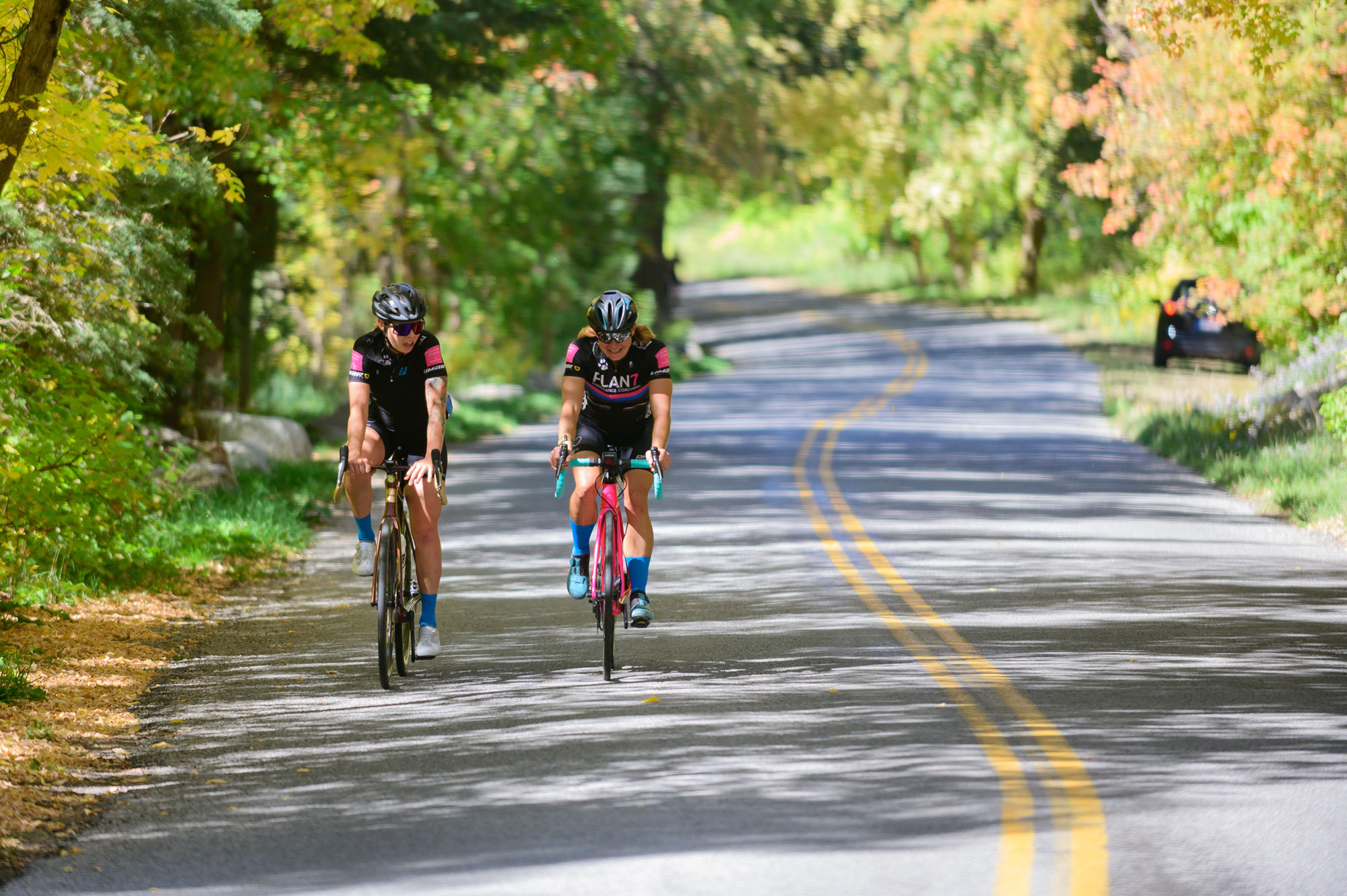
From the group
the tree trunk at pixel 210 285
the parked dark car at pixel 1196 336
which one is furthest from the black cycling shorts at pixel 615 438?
the parked dark car at pixel 1196 336

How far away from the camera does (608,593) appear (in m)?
9.02

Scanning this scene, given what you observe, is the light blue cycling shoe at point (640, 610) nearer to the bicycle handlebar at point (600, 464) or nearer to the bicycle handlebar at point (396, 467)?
the bicycle handlebar at point (600, 464)

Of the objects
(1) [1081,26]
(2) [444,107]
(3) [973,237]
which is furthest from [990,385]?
(3) [973,237]

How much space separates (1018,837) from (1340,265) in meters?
20.1

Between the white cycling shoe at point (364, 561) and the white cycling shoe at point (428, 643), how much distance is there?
47 cm

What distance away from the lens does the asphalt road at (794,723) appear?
600cm

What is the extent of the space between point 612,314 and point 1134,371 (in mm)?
27391

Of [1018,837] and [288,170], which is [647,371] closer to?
[1018,837]

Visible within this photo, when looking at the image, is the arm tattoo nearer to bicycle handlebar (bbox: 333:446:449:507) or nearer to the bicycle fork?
bicycle handlebar (bbox: 333:446:449:507)

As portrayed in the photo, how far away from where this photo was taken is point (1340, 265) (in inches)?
957

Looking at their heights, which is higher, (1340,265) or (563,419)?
(1340,265)

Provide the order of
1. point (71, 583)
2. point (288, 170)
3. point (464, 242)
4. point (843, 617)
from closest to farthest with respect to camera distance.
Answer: point (843, 617) < point (71, 583) < point (288, 170) < point (464, 242)

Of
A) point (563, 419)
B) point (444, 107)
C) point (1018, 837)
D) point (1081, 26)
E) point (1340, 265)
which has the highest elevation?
point (1081, 26)

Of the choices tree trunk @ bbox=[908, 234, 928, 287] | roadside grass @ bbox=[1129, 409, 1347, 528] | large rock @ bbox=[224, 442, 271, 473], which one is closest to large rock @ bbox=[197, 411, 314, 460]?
large rock @ bbox=[224, 442, 271, 473]
